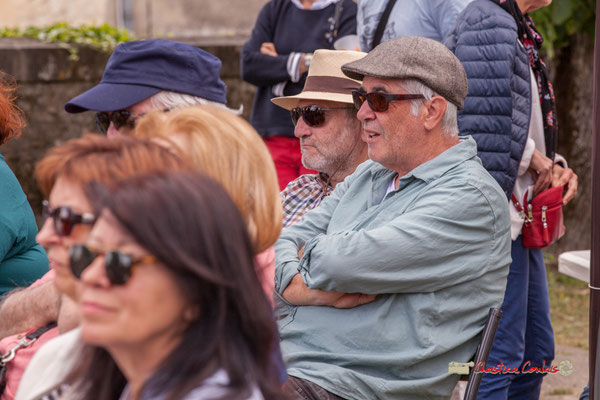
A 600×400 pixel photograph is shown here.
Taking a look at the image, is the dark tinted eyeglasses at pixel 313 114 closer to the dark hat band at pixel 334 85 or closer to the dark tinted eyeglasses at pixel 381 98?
the dark hat band at pixel 334 85

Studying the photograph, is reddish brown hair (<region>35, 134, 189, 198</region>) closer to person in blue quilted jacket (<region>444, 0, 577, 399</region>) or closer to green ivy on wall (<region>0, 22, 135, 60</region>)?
person in blue quilted jacket (<region>444, 0, 577, 399</region>)

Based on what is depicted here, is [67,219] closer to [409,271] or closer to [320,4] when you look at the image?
[409,271]

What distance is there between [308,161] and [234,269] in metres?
2.19

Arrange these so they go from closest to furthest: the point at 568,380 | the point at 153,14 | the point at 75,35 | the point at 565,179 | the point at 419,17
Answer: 1. the point at 565,179
2. the point at 419,17
3. the point at 568,380
4. the point at 75,35
5. the point at 153,14

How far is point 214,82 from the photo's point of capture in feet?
10.4

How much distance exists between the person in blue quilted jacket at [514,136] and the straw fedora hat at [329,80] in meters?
0.46

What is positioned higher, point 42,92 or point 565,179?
point 565,179

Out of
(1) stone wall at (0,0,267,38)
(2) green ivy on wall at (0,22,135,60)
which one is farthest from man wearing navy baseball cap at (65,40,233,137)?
(1) stone wall at (0,0,267,38)

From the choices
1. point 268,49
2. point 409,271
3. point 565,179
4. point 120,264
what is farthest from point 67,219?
point 268,49

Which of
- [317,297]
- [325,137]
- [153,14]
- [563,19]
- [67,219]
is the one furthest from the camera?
[153,14]

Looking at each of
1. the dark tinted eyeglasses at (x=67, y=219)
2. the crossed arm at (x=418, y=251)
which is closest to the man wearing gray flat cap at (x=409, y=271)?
the crossed arm at (x=418, y=251)

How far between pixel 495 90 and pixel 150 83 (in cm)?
137

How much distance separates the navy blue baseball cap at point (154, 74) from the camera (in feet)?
10.1

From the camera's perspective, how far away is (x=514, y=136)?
131 inches
